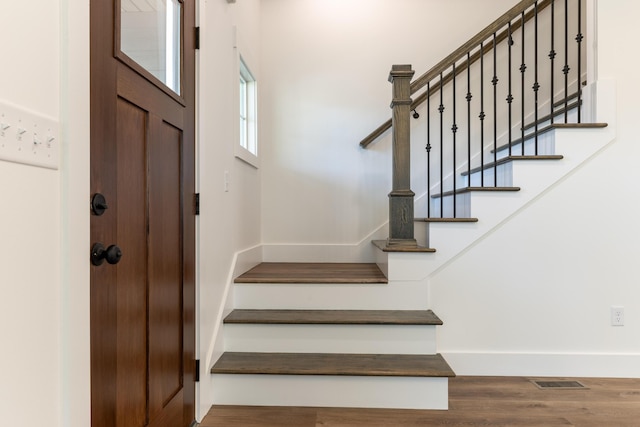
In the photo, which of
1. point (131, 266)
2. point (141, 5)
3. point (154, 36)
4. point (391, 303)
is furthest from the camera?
point (391, 303)

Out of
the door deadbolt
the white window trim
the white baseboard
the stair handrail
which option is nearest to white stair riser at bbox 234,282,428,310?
the white baseboard

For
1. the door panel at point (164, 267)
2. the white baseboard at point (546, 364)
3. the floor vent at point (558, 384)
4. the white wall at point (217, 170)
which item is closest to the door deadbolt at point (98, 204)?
the door panel at point (164, 267)

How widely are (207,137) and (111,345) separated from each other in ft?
3.91

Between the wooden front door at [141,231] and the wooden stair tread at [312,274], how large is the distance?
0.74 meters

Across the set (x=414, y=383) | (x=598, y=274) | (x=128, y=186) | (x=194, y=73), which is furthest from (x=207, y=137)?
(x=598, y=274)

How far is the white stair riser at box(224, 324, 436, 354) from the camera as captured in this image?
7.49ft

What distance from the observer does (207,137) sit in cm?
210

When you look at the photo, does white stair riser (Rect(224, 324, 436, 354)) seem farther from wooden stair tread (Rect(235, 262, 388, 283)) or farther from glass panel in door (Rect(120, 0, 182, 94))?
glass panel in door (Rect(120, 0, 182, 94))

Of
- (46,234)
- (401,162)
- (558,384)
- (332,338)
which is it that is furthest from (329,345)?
(46,234)

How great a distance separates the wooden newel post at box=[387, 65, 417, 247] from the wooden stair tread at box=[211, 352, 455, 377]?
718mm

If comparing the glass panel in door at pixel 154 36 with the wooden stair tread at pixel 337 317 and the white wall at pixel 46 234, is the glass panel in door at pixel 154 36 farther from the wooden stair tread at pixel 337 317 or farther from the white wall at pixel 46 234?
the wooden stair tread at pixel 337 317

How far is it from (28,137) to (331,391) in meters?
1.80

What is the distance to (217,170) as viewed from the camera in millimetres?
2281

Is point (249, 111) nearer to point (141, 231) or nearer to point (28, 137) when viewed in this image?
point (141, 231)
